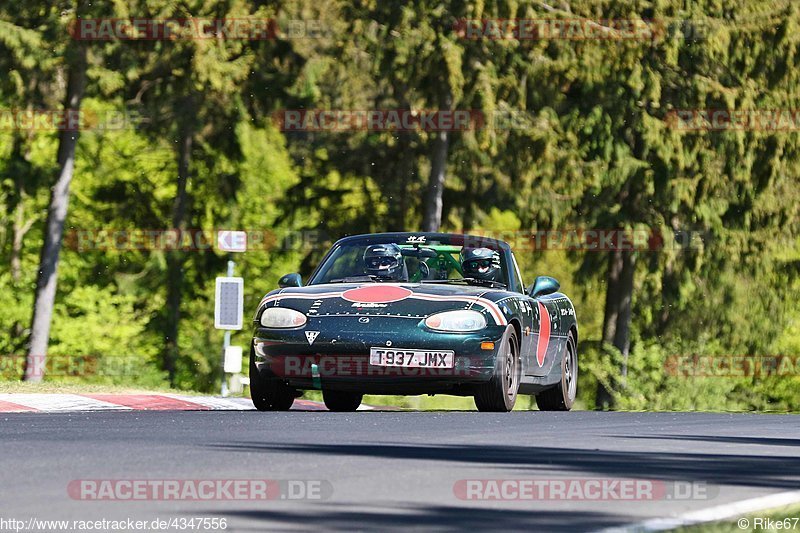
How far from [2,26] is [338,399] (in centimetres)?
1984

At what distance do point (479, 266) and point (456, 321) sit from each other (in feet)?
4.93

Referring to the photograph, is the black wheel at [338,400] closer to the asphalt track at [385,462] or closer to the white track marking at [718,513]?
the asphalt track at [385,462]

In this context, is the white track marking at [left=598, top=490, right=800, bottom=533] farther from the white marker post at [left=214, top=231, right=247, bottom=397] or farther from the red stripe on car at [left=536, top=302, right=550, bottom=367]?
the white marker post at [left=214, top=231, right=247, bottom=397]

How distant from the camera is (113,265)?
50.1 meters

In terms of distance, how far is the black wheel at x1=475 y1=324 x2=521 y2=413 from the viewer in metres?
15.0

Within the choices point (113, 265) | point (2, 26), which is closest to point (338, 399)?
point (2, 26)

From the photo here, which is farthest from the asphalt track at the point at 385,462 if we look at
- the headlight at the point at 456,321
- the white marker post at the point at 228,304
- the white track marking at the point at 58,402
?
the white marker post at the point at 228,304

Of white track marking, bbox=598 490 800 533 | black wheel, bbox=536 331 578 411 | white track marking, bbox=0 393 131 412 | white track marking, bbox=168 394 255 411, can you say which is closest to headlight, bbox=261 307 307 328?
white track marking, bbox=0 393 131 412

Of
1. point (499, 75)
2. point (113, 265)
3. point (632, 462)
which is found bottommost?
point (113, 265)

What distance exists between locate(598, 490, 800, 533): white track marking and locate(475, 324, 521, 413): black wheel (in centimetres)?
640

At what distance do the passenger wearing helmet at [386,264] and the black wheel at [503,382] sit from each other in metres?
1.16

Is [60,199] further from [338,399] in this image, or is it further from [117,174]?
[338,399]

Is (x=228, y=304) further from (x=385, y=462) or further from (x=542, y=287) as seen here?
(x=385, y=462)

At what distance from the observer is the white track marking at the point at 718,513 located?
712cm
